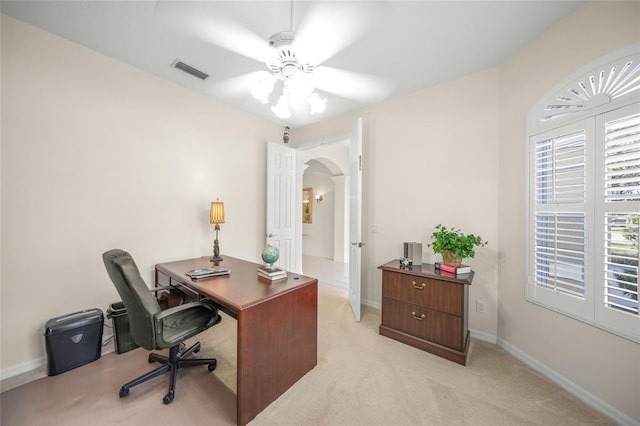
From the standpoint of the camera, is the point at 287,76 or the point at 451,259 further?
the point at 451,259

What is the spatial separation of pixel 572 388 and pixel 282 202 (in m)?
3.60

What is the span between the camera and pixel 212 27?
1.79 meters

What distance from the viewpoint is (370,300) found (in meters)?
3.26

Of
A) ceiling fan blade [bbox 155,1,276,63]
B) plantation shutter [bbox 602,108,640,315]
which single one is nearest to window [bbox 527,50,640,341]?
plantation shutter [bbox 602,108,640,315]

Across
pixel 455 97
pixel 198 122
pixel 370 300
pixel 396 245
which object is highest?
pixel 455 97

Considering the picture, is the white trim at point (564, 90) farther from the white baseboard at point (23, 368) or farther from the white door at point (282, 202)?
the white baseboard at point (23, 368)

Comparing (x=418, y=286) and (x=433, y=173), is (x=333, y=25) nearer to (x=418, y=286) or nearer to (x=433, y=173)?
(x=433, y=173)

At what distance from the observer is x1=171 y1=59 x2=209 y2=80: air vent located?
229 centimetres

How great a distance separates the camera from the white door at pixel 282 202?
3639mm

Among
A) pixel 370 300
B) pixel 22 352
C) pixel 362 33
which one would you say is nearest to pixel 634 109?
pixel 362 33

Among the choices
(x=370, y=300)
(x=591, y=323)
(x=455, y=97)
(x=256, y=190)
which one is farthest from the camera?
(x=256, y=190)

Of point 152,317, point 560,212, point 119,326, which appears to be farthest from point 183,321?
point 560,212

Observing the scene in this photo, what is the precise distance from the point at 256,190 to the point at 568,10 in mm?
3611

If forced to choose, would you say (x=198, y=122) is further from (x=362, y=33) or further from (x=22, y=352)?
(x=22, y=352)
